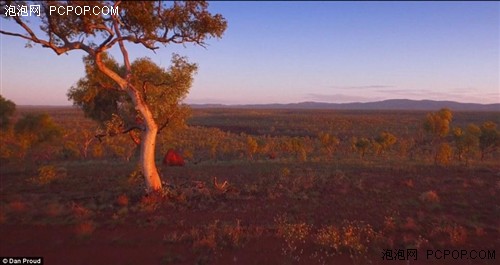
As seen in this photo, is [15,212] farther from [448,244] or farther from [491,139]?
[491,139]

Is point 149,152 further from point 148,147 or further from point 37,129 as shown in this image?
point 37,129

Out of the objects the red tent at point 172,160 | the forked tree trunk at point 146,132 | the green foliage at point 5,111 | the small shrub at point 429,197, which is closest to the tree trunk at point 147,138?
the forked tree trunk at point 146,132

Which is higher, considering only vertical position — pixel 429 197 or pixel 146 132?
pixel 146 132

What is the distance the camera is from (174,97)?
45.4 feet

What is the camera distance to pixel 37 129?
72.3 ft

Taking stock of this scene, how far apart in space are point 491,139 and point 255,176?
16.3 metres

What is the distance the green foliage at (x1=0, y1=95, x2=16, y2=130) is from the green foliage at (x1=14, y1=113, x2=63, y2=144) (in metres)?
0.68

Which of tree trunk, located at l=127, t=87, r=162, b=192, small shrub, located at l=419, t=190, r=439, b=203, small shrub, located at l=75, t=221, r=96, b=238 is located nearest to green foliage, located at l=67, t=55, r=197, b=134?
tree trunk, located at l=127, t=87, r=162, b=192

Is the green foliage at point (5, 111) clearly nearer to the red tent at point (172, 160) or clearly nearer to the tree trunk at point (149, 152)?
the red tent at point (172, 160)

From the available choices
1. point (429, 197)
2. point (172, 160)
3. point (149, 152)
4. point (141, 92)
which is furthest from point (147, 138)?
point (172, 160)

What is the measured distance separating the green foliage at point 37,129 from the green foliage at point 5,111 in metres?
0.68

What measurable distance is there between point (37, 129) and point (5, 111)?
1.92 meters

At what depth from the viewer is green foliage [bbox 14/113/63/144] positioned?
70.9 ft

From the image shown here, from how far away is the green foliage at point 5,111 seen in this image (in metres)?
20.4
